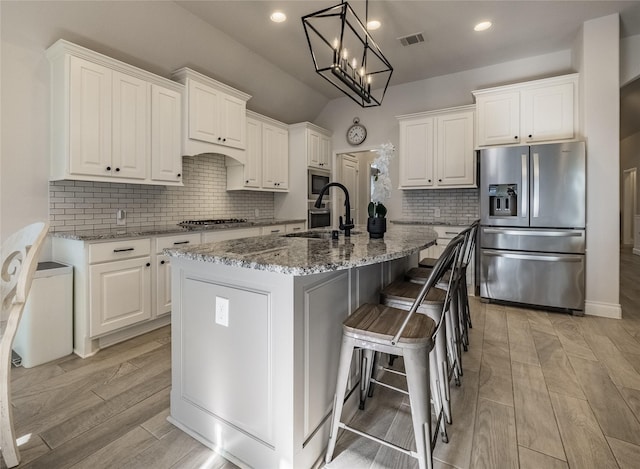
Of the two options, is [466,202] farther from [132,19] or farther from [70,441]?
[70,441]

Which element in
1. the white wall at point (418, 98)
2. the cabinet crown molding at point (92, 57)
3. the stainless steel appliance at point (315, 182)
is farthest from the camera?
the stainless steel appliance at point (315, 182)

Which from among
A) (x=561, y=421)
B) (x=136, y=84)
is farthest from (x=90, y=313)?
(x=561, y=421)

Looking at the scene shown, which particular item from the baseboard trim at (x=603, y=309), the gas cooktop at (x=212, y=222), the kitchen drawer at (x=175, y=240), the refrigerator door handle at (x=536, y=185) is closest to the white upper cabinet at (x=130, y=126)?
the kitchen drawer at (x=175, y=240)

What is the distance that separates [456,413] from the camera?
180 cm

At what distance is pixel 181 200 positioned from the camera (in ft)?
12.6

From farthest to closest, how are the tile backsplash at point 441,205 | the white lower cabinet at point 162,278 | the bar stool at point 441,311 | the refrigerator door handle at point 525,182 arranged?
the tile backsplash at point 441,205 → the refrigerator door handle at point 525,182 → the white lower cabinet at point 162,278 → the bar stool at point 441,311

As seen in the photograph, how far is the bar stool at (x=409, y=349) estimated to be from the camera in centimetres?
124

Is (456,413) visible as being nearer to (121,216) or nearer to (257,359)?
(257,359)

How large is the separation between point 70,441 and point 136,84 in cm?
278

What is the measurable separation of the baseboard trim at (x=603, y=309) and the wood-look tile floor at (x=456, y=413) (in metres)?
0.60

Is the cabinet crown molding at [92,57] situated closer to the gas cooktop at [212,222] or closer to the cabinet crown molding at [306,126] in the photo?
the gas cooktop at [212,222]

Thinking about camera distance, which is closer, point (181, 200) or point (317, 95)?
point (181, 200)

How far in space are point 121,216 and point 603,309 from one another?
5.06m

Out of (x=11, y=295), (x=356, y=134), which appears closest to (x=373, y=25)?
(x=356, y=134)
